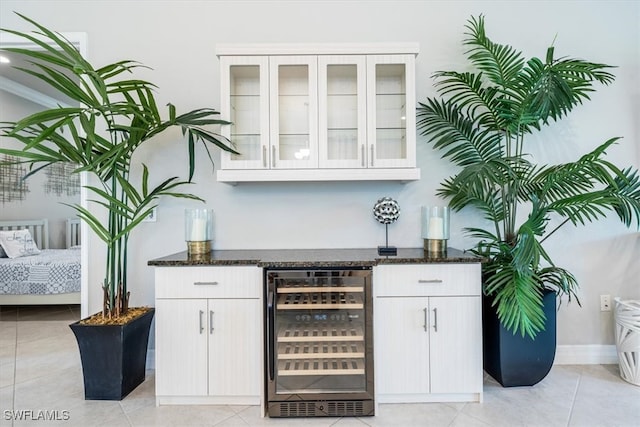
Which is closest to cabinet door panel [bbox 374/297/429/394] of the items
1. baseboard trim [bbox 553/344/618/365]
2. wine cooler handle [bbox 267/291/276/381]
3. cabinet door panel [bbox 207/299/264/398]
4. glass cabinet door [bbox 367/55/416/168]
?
wine cooler handle [bbox 267/291/276/381]

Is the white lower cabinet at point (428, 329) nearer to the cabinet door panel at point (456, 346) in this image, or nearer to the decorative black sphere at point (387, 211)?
the cabinet door panel at point (456, 346)

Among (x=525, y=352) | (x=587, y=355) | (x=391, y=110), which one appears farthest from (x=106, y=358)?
(x=587, y=355)

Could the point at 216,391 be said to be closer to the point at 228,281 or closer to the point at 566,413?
the point at 228,281

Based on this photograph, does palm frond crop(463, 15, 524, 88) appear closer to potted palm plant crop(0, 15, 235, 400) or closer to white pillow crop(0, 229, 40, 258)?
potted palm plant crop(0, 15, 235, 400)

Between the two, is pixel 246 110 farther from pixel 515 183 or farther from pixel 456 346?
pixel 456 346

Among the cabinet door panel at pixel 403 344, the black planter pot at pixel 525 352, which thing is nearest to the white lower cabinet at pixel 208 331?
the cabinet door panel at pixel 403 344

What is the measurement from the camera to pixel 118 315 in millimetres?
2025

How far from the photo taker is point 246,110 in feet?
6.92

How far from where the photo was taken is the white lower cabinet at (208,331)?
1.84m

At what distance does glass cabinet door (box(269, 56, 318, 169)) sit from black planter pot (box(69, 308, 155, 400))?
1.40 metres

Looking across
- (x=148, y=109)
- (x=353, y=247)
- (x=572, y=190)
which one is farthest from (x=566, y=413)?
(x=148, y=109)

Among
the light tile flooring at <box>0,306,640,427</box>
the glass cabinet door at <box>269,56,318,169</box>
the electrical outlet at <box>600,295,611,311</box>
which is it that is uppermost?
the glass cabinet door at <box>269,56,318,169</box>

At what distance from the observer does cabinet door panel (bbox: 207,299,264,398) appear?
72.2 inches

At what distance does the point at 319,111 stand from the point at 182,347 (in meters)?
1.67
